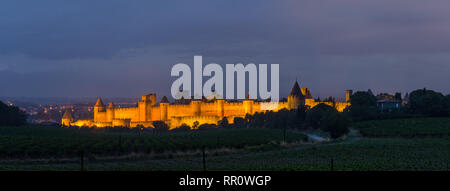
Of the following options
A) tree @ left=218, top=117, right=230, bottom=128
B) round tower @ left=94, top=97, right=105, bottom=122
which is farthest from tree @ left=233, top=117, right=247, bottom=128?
round tower @ left=94, top=97, right=105, bottom=122

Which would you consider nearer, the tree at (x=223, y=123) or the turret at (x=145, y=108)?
the tree at (x=223, y=123)

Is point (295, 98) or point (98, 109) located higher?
point (295, 98)

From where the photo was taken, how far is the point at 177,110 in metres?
88.8

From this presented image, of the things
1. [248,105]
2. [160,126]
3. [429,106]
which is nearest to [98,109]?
[160,126]

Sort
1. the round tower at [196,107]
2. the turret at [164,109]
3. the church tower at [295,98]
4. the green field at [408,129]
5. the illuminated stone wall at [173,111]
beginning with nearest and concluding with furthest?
the green field at [408,129]
the illuminated stone wall at [173,111]
the church tower at [295,98]
the turret at [164,109]
the round tower at [196,107]

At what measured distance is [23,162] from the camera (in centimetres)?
2083

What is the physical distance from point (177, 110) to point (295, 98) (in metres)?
23.0

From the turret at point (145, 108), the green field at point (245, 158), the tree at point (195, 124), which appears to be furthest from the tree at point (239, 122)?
the green field at point (245, 158)

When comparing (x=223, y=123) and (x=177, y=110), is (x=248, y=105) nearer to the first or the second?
(x=177, y=110)

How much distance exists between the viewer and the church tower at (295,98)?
8419cm

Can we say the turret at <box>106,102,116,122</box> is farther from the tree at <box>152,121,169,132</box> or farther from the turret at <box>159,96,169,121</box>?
the tree at <box>152,121,169,132</box>

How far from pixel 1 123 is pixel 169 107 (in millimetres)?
33410

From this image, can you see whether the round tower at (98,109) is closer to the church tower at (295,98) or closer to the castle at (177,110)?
the castle at (177,110)
